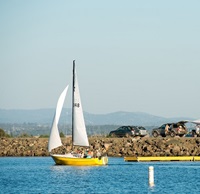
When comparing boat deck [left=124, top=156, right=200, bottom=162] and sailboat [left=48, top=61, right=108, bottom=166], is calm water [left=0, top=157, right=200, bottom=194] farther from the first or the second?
boat deck [left=124, top=156, right=200, bottom=162]

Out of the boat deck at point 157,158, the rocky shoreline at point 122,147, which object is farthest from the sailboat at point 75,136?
the rocky shoreline at point 122,147

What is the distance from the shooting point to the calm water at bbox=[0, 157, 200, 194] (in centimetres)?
6406

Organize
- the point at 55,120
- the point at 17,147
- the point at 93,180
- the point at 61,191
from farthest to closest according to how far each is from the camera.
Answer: the point at 17,147 → the point at 55,120 → the point at 93,180 → the point at 61,191

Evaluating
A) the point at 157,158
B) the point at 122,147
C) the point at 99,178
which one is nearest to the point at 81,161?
the point at 157,158

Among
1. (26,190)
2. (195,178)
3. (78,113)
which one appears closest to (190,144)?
(78,113)

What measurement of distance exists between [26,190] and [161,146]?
45.3 meters

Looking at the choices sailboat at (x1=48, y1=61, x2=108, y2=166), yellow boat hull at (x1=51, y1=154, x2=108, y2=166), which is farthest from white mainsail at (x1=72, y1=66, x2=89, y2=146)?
yellow boat hull at (x1=51, y1=154, x2=108, y2=166)

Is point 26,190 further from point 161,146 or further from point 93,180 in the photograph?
point 161,146

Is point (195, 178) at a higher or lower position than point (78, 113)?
lower

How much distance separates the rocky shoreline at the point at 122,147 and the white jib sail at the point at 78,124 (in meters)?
15.1

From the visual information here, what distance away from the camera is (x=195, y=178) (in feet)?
245

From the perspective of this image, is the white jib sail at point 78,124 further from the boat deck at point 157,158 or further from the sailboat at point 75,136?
the boat deck at point 157,158

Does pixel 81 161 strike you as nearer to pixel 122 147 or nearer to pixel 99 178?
pixel 99 178

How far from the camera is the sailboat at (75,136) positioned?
89.0m
